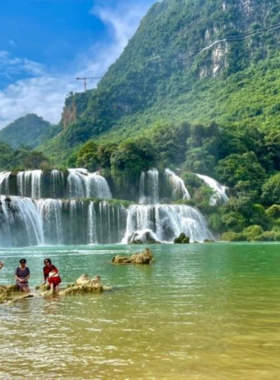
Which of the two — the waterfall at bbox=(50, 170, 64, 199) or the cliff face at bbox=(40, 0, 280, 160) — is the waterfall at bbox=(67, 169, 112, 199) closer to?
the waterfall at bbox=(50, 170, 64, 199)

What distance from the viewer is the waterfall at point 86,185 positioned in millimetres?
51156

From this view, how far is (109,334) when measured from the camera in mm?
6922

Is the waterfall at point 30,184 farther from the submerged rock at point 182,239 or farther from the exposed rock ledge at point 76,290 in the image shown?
the exposed rock ledge at point 76,290

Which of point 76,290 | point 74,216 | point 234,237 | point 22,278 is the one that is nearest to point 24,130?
point 74,216

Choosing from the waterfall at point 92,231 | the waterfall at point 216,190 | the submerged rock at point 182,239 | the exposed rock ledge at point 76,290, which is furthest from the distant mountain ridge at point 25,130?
the exposed rock ledge at point 76,290

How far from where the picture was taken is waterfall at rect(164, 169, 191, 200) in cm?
5622

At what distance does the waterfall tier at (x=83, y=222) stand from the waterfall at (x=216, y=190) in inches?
302

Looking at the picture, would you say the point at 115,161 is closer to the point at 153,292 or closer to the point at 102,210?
the point at 102,210

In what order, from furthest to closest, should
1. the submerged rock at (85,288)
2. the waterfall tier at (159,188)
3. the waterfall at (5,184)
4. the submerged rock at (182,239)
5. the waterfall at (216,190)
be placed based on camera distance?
the waterfall tier at (159,188), the waterfall at (216,190), the waterfall at (5,184), the submerged rock at (182,239), the submerged rock at (85,288)

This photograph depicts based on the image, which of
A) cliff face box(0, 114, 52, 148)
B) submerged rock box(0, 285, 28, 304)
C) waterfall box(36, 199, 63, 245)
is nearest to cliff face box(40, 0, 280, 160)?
cliff face box(0, 114, 52, 148)

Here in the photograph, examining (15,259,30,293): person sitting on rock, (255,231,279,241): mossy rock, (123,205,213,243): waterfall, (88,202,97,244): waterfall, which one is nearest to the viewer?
(15,259,30,293): person sitting on rock

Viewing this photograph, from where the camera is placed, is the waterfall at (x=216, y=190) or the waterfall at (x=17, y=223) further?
the waterfall at (x=216, y=190)

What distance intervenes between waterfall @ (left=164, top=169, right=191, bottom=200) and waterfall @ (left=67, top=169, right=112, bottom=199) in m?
7.32

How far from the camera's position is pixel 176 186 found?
57.0 meters
